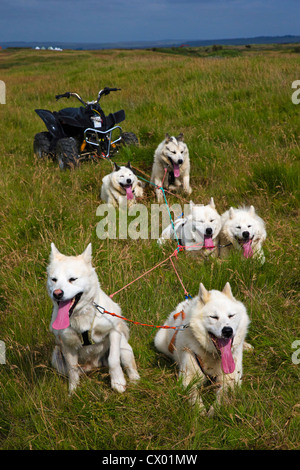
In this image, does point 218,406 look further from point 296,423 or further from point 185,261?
point 185,261

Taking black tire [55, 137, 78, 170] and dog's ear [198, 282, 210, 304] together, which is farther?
black tire [55, 137, 78, 170]

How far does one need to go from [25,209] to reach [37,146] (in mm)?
4078

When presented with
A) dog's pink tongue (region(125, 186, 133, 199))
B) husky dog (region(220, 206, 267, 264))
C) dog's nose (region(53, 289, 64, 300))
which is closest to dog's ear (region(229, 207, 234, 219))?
husky dog (region(220, 206, 267, 264))

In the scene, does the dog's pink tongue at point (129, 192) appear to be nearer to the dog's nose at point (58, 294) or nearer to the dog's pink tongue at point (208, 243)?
the dog's pink tongue at point (208, 243)

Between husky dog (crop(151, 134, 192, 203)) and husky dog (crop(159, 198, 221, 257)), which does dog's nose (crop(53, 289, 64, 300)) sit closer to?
husky dog (crop(159, 198, 221, 257))

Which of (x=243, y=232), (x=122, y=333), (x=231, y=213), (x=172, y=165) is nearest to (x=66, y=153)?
(x=172, y=165)

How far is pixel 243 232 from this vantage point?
4.58m

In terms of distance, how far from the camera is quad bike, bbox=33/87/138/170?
801 cm

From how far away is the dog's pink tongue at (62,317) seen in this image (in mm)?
2629

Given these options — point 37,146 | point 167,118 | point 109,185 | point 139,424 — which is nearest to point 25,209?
point 109,185

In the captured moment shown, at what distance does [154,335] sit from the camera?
354 centimetres

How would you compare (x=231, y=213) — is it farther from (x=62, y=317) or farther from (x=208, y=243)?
(x=62, y=317)

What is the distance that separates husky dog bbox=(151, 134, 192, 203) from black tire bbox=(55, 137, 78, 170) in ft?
5.44

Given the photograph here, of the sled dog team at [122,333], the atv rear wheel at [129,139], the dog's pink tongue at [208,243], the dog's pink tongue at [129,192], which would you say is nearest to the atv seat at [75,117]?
the atv rear wheel at [129,139]
